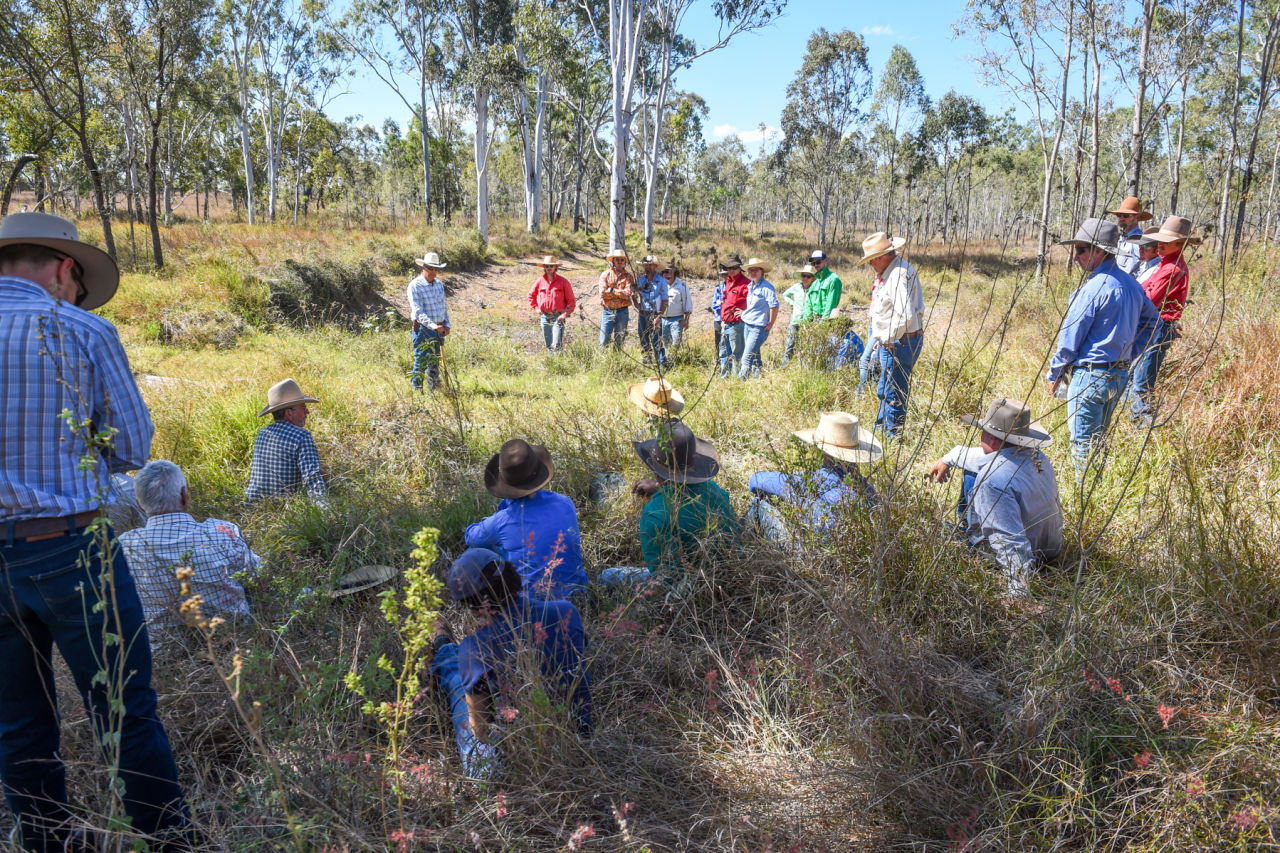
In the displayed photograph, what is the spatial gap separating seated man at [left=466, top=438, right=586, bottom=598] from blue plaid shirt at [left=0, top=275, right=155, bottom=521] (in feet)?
4.39

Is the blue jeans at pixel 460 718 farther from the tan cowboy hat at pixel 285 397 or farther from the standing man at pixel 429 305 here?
the standing man at pixel 429 305

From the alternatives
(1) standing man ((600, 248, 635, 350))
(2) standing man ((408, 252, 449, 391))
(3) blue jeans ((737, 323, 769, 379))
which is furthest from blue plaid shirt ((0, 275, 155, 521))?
(1) standing man ((600, 248, 635, 350))

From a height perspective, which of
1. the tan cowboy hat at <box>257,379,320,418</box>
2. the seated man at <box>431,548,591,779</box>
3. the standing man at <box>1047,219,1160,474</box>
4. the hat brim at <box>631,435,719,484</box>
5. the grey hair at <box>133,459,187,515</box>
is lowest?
the seated man at <box>431,548,591,779</box>

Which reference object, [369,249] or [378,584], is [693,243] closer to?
[369,249]

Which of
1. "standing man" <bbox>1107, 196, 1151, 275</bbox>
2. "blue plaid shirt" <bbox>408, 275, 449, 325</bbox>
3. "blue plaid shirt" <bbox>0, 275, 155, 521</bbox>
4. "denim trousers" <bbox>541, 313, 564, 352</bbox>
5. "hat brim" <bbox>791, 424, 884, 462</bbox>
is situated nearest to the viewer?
"blue plaid shirt" <bbox>0, 275, 155, 521</bbox>

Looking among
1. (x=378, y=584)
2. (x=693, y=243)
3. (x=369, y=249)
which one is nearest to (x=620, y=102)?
(x=369, y=249)

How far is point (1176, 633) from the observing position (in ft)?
7.82

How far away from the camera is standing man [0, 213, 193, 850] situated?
1810 mm

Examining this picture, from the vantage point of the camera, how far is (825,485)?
3102 mm

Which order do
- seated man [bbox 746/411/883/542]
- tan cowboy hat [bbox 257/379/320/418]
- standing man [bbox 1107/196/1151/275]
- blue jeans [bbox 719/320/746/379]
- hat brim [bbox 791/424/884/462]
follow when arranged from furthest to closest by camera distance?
blue jeans [bbox 719/320/746/379], standing man [bbox 1107/196/1151/275], tan cowboy hat [bbox 257/379/320/418], hat brim [bbox 791/424/884/462], seated man [bbox 746/411/883/542]

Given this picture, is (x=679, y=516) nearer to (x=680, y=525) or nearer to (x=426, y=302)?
(x=680, y=525)

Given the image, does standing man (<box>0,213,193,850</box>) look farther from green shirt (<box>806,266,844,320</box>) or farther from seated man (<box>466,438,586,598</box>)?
green shirt (<box>806,266,844,320</box>)

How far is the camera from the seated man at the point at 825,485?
2.79 m

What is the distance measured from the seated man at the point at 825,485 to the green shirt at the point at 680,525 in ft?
0.66
